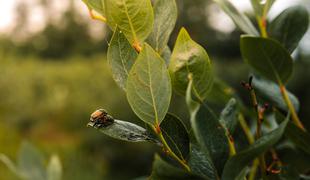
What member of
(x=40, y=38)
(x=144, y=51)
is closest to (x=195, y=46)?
(x=144, y=51)

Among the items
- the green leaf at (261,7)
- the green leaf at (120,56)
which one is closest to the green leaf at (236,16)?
the green leaf at (261,7)

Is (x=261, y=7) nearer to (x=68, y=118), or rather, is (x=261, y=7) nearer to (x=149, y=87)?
(x=149, y=87)

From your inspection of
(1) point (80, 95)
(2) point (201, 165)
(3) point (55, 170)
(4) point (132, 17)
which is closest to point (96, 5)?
(4) point (132, 17)

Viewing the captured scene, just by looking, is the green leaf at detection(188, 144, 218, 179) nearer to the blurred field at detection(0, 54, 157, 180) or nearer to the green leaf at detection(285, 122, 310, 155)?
the green leaf at detection(285, 122, 310, 155)

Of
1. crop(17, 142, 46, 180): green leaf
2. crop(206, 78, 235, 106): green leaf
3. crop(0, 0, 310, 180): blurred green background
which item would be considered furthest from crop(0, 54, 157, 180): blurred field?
crop(206, 78, 235, 106): green leaf

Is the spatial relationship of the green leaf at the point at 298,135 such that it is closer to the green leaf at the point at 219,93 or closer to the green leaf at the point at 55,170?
the green leaf at the point at 219,93
